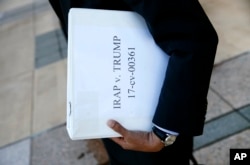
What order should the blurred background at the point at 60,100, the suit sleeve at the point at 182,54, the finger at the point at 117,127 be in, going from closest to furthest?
the suit sleeve at the point at 182,54, the finger at the point at 117,127, the blurred background at the point at 60,100

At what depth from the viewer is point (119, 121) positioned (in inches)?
42.0

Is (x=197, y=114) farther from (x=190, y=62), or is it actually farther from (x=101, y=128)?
(x=101, y=128)

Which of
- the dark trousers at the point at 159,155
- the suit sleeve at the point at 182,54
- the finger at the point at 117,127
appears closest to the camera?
the suit sleeve at the point at 182,54

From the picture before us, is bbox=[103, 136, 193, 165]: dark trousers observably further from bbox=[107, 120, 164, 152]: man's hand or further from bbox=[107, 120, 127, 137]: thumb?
bbox=[107, 120, 127, 137]: thumb

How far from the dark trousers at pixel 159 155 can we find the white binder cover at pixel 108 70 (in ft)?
1.01

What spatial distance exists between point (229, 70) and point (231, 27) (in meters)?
0.97

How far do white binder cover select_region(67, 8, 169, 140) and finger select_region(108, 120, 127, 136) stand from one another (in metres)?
0.02

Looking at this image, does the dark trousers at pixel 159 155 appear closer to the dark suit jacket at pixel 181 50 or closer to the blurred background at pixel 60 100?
the dark suit jacket at pixel 181 50

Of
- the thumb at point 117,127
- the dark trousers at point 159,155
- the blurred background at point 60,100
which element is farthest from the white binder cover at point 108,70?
the blurred background at point 60,100

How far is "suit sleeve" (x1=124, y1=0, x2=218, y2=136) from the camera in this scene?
932 millimetres

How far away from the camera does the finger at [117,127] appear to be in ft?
3.40

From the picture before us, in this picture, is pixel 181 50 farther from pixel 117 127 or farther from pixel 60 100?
pixel 60 100

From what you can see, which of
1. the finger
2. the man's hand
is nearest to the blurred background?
the man's hand

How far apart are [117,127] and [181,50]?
348 mm
